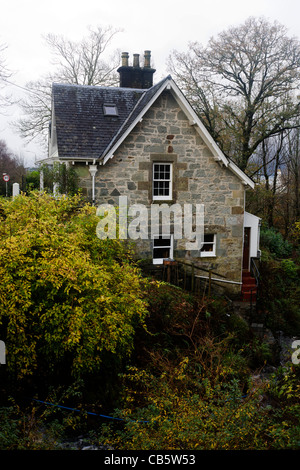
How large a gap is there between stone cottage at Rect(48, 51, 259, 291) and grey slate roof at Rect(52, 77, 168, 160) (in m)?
0.04

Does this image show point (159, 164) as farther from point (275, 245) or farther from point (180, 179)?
point (275, 245)

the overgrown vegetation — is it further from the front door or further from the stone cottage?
the front door

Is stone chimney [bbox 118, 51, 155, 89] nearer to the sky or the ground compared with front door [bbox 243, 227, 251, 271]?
nearer to the sky

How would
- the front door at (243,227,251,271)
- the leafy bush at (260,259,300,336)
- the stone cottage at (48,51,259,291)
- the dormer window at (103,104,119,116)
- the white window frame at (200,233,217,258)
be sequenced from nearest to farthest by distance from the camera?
the stone cottage at (48,51,259,291)
the leafy bush at (260,259,300,336)
the white window frame at (200,233,217,258)
the dormer window at (103,104,119,116)
the front door at (243,227,251,271)

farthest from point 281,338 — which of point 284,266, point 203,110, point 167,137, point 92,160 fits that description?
point 203,110

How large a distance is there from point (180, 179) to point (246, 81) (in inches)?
485

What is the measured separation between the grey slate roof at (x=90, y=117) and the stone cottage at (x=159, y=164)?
0.13 ft

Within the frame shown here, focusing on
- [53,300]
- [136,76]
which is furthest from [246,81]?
[53,300]

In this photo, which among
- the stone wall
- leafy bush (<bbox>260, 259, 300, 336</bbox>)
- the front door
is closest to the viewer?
the stone wall

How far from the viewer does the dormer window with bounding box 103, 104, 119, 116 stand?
1765cm

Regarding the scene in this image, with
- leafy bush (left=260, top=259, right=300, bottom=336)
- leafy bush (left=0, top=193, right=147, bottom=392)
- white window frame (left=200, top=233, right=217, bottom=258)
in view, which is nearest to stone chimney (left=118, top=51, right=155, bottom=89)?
white window frame (left=200, top=233, right=217, bottom=258)

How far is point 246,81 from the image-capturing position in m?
25.2

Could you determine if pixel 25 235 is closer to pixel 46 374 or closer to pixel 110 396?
pixel 46 374

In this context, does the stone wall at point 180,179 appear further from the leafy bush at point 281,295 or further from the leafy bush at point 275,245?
the leafy bush at point 275,245
